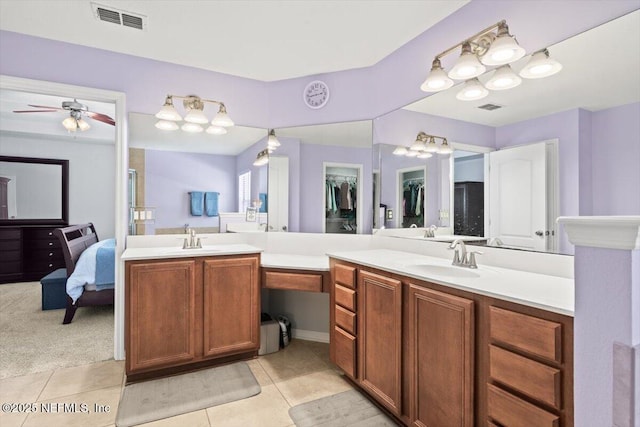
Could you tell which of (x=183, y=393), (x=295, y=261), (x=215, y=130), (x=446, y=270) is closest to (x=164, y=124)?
(x=215, y=130)

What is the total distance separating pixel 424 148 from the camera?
2432mm

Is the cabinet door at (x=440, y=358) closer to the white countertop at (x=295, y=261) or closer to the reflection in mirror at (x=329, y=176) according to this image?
the white countertop at (x=295, y=261)

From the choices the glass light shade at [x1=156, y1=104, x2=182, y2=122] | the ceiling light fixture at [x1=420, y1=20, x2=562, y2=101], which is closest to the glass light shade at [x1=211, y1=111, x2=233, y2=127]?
the glass light shade at [x1=156, y1=104, x2=182, y2=122]

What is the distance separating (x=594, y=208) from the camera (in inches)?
59.2

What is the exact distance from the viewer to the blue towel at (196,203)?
299cm

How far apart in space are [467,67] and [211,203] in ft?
7.71

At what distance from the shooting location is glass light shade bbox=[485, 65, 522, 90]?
1.74 m

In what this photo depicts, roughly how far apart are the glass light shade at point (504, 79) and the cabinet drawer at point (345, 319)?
5.30ft

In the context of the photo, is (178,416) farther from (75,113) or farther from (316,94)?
(75,113)

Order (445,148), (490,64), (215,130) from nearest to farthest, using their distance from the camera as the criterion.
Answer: (490,64)
(445,148)
(215,130)

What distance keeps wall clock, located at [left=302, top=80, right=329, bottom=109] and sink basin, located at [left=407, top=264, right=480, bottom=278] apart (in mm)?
1794

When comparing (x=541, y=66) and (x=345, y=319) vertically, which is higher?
(x=541, y=66)

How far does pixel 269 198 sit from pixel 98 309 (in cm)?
263

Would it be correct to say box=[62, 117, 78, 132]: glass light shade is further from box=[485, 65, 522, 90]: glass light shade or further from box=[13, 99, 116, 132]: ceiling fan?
box=[485, 65, 522, 90]: glass light shade
